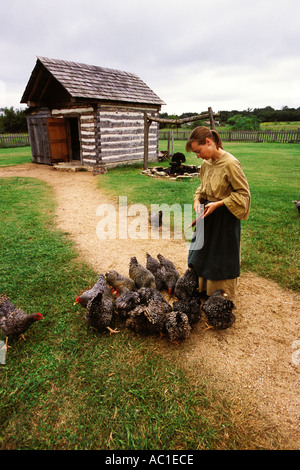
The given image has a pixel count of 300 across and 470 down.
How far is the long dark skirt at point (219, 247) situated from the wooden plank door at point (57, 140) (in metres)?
14.5

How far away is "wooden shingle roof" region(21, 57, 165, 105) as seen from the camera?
13195 millimetres

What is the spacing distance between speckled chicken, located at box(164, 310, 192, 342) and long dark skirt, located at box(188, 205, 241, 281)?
2.69 feet

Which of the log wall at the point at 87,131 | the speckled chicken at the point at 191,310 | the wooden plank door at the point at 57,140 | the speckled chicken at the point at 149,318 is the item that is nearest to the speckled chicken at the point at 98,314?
the speckled chicken at the point at 149,318

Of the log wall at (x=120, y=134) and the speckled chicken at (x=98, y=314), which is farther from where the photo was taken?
the log wall at (x=120, y=134)

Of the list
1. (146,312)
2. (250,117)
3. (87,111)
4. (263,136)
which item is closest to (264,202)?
(146,312)

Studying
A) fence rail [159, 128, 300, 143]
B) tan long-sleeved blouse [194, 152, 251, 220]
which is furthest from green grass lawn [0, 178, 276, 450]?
fence rail [159, 128, 300, 143]

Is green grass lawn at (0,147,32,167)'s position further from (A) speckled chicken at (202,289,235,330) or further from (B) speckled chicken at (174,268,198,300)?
(A) speckled chicken at (202,289,235,330)

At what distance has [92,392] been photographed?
2.53 m

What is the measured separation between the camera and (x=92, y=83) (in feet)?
47.1

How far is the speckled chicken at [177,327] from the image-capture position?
10.0ft

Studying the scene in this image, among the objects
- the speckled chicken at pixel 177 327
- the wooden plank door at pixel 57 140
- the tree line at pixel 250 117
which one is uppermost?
the tree line at pixel 250 117

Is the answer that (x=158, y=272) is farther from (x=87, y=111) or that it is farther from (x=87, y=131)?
(x=87, y=111)

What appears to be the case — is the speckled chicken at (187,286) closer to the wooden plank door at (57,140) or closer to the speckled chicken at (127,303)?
the speckled chicken at (127,303)

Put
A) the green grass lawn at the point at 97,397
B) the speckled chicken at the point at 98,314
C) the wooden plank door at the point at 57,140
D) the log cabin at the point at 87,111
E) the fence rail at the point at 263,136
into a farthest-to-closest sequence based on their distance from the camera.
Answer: the fence rail at the point at 263,136 < the wooden plank door at the point at 57,140 < the log cabin at the point at 87,111 < the speckled chicken at the point at 98,314 < the green grass lawn at the point at 97,397
